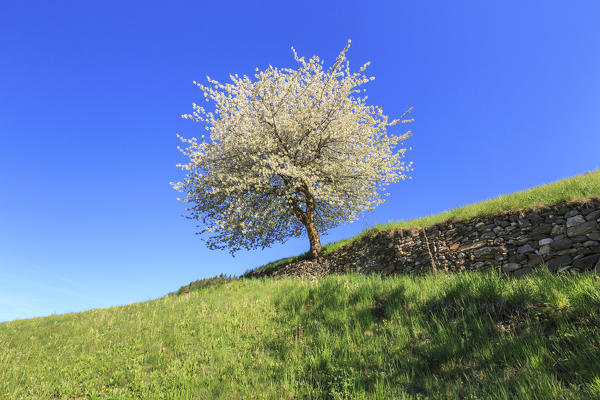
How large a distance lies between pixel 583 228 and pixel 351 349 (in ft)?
28.4

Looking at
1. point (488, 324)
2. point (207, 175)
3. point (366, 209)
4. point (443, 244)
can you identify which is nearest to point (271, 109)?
point (207, 175)

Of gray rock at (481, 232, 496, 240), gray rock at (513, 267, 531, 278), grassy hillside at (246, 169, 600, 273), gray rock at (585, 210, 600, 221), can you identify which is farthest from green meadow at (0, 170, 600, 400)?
grassy hillside at (246, 169, 600, 273)

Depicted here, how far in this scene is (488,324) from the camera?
17.7ft

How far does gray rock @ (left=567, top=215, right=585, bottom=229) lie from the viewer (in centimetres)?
946

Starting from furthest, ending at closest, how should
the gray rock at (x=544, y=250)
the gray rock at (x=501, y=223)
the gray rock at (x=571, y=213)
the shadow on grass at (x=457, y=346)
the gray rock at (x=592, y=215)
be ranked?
the gray rock at (x=501, y=223), the gray rock at (x=544, y=250), the gray rock at (x=571, y=213), the gray rock at (x=592, y=215), the shadow on grass at (x=457, y=346)

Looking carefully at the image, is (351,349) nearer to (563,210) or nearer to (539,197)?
(563,210)

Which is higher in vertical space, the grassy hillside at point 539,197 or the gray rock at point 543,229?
the grassy hillside at point 539,197

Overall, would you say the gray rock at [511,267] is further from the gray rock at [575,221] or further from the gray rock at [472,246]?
the gray rock at [575,221]

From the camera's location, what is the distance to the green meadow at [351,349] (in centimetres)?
425

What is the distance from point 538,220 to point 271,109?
1451 cm

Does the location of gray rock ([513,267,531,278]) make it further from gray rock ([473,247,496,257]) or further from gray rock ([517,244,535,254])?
gray rock ([473,247,496,257])

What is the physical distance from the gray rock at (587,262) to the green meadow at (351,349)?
299 cm

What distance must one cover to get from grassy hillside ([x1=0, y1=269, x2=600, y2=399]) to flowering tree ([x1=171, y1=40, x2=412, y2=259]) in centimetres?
1007

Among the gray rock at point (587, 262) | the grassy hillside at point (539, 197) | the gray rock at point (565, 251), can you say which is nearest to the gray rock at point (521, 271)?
the gray rock at point (565, 251)
